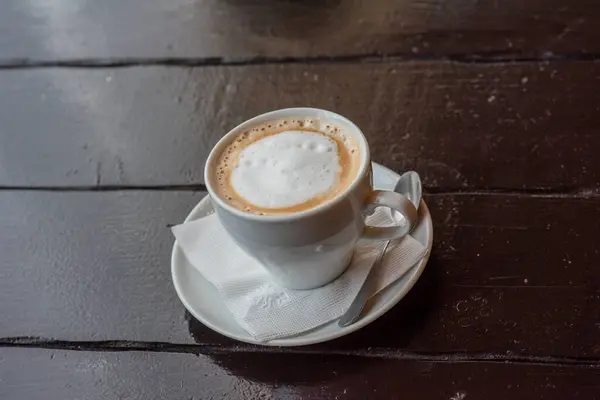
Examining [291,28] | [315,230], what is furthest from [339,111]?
[315,230]

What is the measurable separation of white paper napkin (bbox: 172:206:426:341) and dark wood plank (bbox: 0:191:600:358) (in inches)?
1.0

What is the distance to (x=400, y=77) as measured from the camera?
76 cm

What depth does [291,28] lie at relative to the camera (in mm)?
858

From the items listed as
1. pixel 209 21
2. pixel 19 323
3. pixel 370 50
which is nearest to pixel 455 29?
pixel 370 50

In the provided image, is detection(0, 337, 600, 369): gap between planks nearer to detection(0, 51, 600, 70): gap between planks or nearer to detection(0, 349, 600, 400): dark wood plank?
detection(0, 349, 600, 400): dark wood plank

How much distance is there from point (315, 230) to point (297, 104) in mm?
293

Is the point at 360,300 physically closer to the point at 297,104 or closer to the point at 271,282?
the point at 271,282

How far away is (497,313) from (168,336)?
25cm

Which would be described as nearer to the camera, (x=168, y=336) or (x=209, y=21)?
(x=168, y=336)

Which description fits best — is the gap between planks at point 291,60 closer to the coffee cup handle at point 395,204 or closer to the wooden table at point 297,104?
the wooden table at point 297,104

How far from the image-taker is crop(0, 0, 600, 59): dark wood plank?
79cm

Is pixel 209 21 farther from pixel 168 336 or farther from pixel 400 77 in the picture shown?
pixel 168 336

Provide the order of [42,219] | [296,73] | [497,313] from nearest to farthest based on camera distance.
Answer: [497,313]
[42,219]
[296,73]

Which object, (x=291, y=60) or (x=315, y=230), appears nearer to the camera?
(x=315, y=230)
